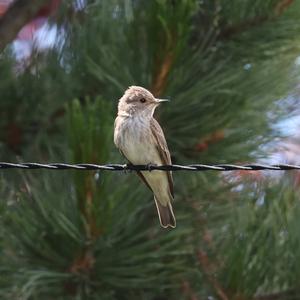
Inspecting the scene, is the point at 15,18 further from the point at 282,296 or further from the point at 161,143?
the point at 282,296

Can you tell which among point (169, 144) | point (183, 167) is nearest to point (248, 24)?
point (169, 144)

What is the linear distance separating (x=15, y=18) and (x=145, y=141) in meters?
0.74

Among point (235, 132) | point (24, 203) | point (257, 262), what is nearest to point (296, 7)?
point (235, 132)

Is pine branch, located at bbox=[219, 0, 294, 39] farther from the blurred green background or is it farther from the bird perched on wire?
the bird perched on wire

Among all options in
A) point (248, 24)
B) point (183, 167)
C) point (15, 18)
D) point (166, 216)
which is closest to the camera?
point (183, 167)

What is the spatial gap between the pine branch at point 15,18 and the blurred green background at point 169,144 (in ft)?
0.09

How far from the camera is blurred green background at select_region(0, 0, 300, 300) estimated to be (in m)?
4.32

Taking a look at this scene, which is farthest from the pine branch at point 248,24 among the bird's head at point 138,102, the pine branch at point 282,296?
the pine branch at point 282,296

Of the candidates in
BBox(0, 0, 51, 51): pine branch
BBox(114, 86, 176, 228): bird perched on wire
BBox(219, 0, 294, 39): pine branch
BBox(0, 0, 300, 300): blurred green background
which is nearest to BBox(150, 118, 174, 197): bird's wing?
BBox(114, 86, 176, 228): bird perched on wire

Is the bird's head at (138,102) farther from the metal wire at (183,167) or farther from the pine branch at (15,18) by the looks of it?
the metal wire at (183,167)

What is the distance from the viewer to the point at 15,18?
4633 millimetres

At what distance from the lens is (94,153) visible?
4070mm

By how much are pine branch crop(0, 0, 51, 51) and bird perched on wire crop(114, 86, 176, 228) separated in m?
0.52

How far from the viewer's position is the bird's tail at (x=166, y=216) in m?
4.45
